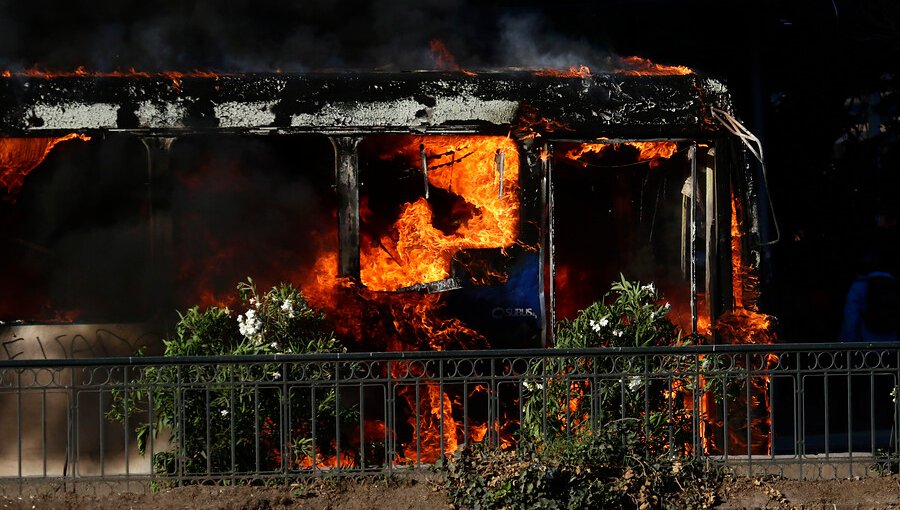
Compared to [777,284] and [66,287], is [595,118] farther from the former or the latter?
[66,287]

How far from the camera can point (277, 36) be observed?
10.8 meters

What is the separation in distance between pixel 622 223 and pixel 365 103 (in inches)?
116

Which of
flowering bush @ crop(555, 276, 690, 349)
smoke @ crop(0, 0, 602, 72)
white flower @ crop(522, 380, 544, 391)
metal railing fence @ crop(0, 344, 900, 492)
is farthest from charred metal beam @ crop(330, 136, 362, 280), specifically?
flowering bush @ crop(555, 276, 690, 349)

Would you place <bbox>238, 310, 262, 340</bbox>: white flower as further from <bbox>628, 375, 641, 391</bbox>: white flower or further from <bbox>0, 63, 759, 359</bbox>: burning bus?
<bbox>628, 375, 641, 391</bbox>: white flower

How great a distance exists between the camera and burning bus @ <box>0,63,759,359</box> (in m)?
10.3

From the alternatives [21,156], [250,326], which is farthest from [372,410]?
[21,156]

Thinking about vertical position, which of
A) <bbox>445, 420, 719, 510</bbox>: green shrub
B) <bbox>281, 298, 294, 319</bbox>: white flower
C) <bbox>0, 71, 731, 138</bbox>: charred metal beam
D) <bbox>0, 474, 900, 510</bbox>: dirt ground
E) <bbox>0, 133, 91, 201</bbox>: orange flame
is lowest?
<bbox>0, 474, 900, 510</bbox>: dirt ground

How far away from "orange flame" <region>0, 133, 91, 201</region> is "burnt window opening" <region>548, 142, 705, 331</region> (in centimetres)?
486

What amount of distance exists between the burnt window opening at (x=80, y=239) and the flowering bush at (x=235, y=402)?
1248 mm

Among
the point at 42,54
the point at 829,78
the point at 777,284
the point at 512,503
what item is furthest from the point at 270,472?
the point at 829,78

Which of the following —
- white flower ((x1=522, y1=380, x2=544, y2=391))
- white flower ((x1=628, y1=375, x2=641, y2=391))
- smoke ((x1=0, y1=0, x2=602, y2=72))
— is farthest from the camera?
smoke ((x1=0, y1=0, x2=602, y2=72))

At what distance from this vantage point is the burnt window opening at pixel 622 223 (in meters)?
10.9

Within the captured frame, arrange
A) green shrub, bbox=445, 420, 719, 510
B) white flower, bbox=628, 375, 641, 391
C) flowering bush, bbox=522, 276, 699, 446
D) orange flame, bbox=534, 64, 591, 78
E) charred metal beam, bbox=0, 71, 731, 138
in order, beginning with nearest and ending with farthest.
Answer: green shrub, bbox=445, 420, 719, 510, flowering bush, bbox=522, 276, 699, 446, white flower, bbox=628, 375, 641, 391, charred metal beam, bbox=0, 71, 731, 138, orange flame, bbox=534, 64, 591, 78

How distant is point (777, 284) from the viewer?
13484 mm
